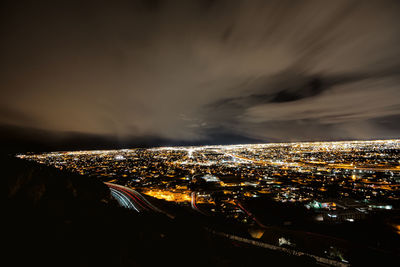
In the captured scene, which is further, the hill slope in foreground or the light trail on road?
the light trail on road

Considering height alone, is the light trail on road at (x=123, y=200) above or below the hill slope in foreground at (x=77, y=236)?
below

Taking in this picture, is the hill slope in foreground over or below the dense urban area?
over

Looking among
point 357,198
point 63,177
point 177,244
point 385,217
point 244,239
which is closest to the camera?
point 177,244

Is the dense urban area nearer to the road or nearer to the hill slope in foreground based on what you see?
the road

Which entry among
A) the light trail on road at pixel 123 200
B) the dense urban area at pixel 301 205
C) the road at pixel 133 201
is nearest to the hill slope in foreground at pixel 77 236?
the dense urban area at pixel 301 205

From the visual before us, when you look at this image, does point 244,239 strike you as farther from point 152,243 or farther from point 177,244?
point 152,243

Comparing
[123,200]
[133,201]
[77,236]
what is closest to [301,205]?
[133,201]

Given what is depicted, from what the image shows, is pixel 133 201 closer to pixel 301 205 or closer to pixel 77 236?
pixel 77 236

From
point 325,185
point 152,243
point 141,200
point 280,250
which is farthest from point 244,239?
point 325,185

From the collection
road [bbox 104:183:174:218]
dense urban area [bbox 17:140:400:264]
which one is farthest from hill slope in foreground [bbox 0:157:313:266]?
road [bbox 104:183:174:218]

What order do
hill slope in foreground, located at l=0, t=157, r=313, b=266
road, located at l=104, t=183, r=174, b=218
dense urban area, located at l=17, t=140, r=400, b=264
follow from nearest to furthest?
1. hill slope in foreground, located at l=0, t=157, r=313, b=266
2. dense urban area, located at l=17, t=140, r=400, b=264
3. road, located at l=104, t=183, r=174, b=218

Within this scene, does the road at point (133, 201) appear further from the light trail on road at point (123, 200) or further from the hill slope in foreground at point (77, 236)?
the hill slope in foreground at point (77, 236)
